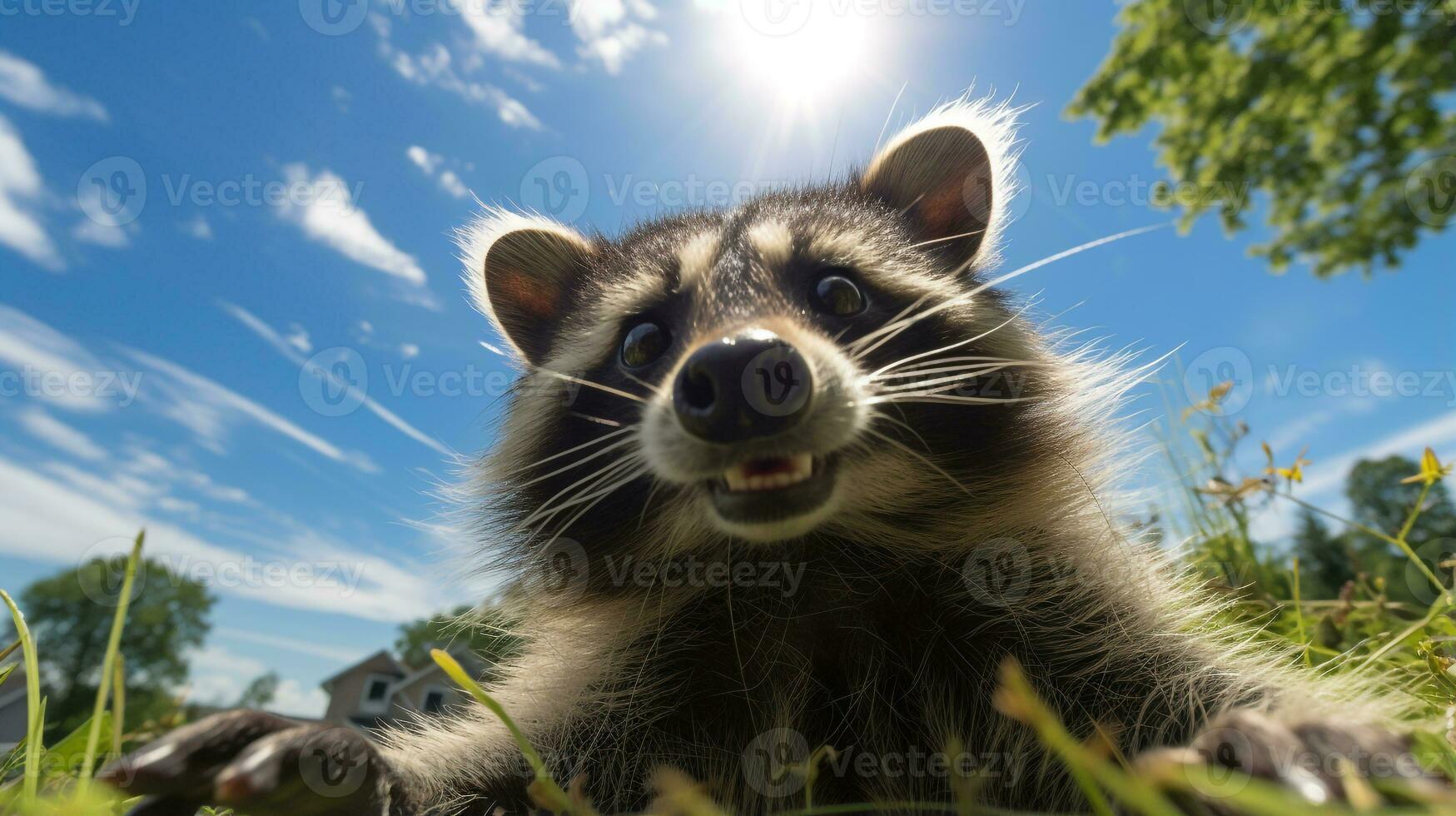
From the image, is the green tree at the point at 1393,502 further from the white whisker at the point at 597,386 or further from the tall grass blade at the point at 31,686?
the tall grass blade at the point at 31,686

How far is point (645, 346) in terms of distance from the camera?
3.44 meters

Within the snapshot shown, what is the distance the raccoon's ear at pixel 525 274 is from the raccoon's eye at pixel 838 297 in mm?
1488

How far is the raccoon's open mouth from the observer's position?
2693 mm

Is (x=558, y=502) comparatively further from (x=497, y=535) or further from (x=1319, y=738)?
(x=1319, y=738)

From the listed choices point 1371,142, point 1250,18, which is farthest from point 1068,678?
point 1371,142

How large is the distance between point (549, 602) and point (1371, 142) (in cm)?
1755

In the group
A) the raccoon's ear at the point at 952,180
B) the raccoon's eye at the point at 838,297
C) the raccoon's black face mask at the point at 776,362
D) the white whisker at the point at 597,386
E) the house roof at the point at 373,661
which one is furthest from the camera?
the house roof at the point at 373,661

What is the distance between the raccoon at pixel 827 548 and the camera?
2.70 meters

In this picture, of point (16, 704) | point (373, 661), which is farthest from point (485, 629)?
point (373, 661)

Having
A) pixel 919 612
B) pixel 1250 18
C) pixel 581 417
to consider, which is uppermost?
pixel 1250 18

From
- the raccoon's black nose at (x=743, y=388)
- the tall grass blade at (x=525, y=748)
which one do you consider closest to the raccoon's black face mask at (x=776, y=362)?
the raccoon's black nose at (x=743, y=388)

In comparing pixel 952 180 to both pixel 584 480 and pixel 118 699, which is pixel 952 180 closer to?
pixel 584 480

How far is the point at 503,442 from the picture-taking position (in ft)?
13.6

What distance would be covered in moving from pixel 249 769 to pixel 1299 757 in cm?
250
